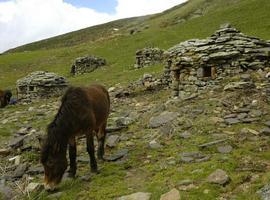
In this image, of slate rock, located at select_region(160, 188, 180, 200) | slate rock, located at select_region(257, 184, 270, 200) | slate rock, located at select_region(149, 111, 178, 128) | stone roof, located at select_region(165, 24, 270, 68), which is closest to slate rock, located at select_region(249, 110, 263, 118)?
slate rock, located at select_region(149, 111, 178, 128)

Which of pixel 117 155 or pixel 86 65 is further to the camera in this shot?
Result: pixel 86 65

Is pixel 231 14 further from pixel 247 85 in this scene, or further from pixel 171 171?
pixel 171 171

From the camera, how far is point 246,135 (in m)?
12.8

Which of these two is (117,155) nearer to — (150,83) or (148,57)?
(150,83)

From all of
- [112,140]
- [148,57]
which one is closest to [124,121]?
[112,140]

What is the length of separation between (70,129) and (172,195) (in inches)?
121

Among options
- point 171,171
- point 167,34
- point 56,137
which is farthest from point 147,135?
point 167,34

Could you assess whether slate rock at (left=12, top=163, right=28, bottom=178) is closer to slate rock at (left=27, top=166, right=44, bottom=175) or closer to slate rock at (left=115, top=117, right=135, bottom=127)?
slate rock at (left=27, top=166, right=44, bottom=175)

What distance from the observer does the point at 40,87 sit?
98.8 ft

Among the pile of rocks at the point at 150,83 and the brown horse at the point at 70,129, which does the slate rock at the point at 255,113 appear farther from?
the pile of rocks at the point at 150,83

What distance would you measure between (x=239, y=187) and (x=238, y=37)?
12038 millimetres

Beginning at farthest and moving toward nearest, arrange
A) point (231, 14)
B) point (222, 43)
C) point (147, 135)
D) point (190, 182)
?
point (231, 14) < point (222, 43) < point (147, 135) < point (190, 182)

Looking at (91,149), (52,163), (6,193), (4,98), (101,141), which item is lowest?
(4,98)

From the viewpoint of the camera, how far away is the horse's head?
10.3m
